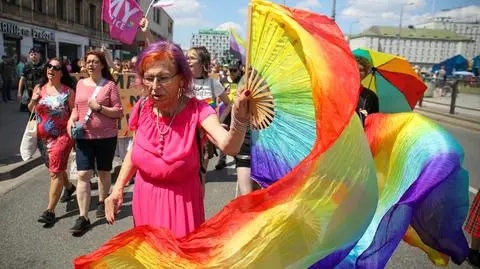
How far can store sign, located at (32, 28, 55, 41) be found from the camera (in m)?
25.5

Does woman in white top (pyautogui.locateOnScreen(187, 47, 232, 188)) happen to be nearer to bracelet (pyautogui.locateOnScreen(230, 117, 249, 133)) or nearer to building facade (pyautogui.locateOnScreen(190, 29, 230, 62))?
bracelet (pyautogui.locateOnScreen(230, 117, 249, 133))

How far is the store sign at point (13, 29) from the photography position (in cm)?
2100

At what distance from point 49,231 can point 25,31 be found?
23657 mm

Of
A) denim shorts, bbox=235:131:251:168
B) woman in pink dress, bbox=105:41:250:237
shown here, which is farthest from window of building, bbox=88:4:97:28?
woman in pink dress, bbox=105:41:250:237

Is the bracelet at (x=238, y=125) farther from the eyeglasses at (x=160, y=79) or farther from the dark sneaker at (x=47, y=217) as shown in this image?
the dark sneaker at (x=47, y=217)

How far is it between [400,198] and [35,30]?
27945 mm

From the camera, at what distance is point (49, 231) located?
4.16 meters

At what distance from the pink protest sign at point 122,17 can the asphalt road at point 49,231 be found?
2115 millimetres

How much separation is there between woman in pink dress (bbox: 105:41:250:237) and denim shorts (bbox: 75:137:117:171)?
2092 millimetres

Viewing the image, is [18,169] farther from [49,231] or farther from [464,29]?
[464,29]

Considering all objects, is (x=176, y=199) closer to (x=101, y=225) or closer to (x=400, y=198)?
(x=400, y=198)

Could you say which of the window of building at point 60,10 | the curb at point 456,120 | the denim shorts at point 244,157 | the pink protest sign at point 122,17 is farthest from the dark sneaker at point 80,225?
the window of building at point 60,10

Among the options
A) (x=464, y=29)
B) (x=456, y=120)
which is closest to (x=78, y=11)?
(x=456, y=120)

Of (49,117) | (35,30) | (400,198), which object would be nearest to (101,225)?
(49,117)
